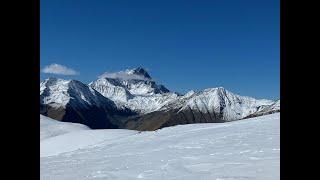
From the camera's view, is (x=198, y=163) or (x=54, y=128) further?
(x=54, y=128)

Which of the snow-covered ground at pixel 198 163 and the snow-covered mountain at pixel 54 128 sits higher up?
the snow-covered ground at pixel 198 163

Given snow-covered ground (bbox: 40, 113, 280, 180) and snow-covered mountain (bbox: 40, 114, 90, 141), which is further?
snow-covered mountain (bbox: 40, 114, 90, 141)

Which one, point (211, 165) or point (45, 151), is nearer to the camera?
point (211, 165)

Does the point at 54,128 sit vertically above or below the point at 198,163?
below

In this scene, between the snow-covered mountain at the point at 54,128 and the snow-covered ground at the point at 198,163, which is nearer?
the snow-covered ground at the point at 198,163

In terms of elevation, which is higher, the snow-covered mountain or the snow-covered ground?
the snow-covered ground
